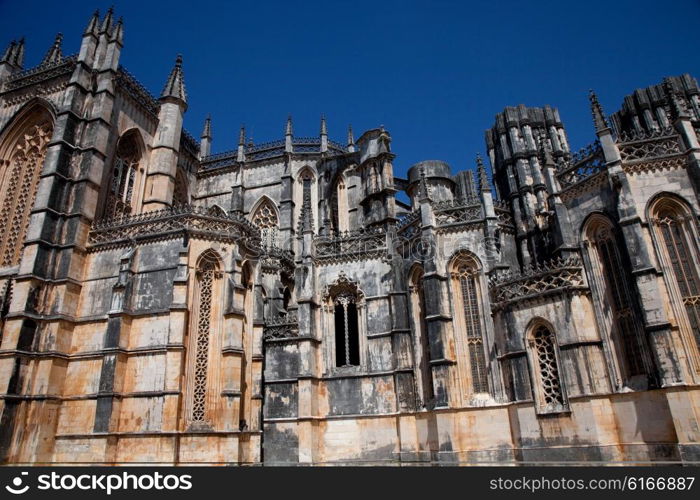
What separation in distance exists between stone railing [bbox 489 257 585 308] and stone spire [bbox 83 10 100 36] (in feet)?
83.8

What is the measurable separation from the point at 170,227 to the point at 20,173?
39.0 feet

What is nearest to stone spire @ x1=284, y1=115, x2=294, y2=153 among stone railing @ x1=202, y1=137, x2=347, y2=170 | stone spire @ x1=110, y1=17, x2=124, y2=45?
stone railing @ x1=202, y1=137, x2=347, y2=170

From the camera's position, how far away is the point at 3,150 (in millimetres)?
27359

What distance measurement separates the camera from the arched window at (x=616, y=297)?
15836 mm

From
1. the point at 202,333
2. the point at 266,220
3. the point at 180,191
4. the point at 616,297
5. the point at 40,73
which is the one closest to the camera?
the point at 616,297

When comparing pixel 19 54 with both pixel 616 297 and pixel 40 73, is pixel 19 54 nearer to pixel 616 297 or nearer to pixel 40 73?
pixel 40 73

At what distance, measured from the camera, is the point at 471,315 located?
65.4 feet

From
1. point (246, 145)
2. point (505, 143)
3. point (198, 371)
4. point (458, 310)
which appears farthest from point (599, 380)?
point (246, 145)

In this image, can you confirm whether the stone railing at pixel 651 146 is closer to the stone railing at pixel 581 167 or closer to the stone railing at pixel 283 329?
the stone railing at pixel 581 167

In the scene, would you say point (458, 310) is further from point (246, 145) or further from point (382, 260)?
point (246, 145)

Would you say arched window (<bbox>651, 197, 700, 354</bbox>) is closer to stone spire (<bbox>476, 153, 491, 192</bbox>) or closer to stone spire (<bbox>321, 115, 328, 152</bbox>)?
stone spire (<bbox>476, 153, 491, 192</bbox>)

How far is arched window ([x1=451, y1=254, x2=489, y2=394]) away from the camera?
19.1 metres

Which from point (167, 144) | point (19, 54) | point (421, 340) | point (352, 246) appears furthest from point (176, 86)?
point (421, 340)

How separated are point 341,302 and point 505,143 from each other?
16.5m
